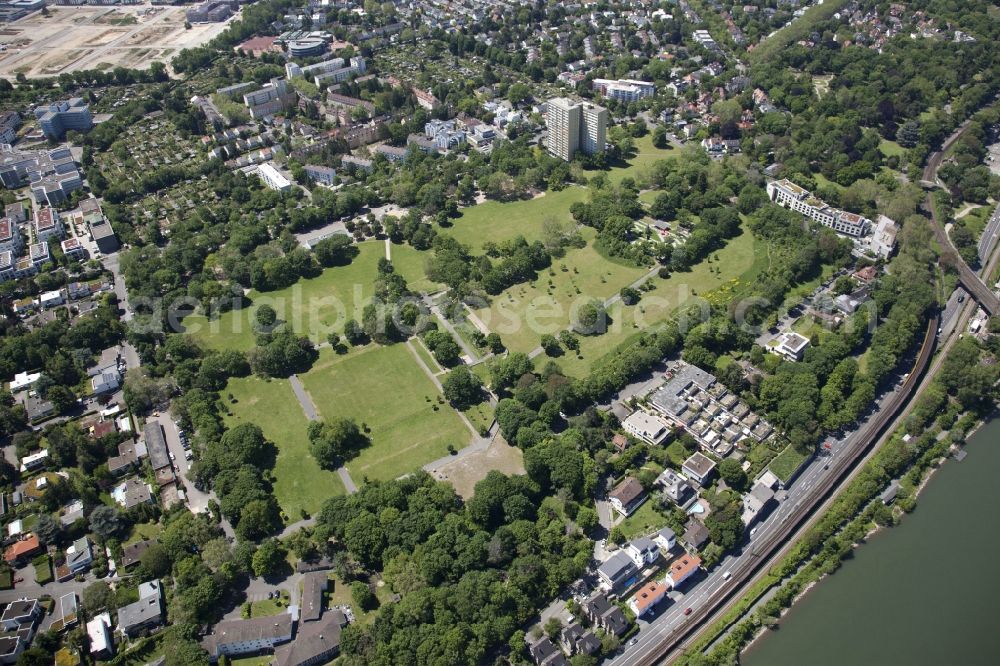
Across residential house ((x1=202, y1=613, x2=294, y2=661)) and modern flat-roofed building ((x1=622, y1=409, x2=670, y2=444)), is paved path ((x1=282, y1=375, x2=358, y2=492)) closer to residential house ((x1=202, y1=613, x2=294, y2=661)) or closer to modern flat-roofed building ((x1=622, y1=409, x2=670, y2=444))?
residential house ((x1=202, y1=613, x2=294, y2=661))

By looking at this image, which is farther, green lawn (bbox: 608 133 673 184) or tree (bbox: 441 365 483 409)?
green lawn (bbox: 608 133 673 184)

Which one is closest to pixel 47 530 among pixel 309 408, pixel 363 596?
pixel 309 408

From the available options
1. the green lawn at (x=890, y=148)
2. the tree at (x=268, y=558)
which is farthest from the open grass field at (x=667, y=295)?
the green lawn at (x=890, y=148)

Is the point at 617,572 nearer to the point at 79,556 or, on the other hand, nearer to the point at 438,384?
the point at 438,384

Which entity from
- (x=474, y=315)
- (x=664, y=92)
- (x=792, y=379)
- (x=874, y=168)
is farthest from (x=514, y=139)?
(x=792, y=379)

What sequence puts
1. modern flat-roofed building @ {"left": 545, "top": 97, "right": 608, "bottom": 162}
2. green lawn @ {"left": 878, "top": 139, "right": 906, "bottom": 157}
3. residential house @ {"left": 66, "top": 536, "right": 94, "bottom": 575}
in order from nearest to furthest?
residential house @ {"left": 66, "top": 536, "right": 94, "bottom": 575}
modern flat-roofed building @ {"left": 545, "top": 97, "right": 608, "bottom": 162}
green lawn @ {"left": 878, "top": 139, "right": 906, "bottom": 157}

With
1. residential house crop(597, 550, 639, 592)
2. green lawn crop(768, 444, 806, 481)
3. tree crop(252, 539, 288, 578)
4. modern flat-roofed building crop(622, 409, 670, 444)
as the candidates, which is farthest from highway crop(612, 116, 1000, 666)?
tree crop(252, 539, 288, 578)

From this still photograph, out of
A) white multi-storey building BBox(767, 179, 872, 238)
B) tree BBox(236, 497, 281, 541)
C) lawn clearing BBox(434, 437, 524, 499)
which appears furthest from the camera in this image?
white multi-storey building BBox(767, 179, 872, 238)

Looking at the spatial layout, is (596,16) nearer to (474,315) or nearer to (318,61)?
(318,61)
